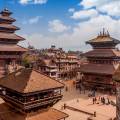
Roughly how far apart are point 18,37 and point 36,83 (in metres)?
24.7

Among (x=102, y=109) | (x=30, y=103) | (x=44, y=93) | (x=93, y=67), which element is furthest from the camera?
(x=93, y=67)

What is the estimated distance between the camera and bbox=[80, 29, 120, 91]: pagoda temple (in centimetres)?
4494

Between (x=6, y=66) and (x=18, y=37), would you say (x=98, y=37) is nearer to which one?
(x=18, y=37)

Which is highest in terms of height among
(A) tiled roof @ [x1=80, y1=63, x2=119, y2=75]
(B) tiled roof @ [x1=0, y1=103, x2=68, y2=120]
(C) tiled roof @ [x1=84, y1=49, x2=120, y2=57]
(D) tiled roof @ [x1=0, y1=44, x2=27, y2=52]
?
(D) tiled roof @ [x1=0, y1=44, x2=27, y2=52]

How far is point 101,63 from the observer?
4791cm

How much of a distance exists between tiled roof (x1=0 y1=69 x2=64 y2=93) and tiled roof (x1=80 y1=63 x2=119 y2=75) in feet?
87.0

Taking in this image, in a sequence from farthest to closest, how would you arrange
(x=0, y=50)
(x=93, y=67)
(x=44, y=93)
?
(x=93, y=67) → (x=0, y=50) → (x=44, y=93)

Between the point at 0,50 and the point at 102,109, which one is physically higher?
the point at 0,50

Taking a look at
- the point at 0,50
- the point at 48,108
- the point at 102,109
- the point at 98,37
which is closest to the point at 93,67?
the point at 98,37

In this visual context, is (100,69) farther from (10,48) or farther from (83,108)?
(10,48)

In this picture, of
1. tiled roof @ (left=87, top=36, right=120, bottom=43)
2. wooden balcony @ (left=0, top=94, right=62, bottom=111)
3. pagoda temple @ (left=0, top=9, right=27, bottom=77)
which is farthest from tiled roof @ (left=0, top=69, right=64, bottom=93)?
tiled roof @ (left=87, top=36, right=120, bottom=43)

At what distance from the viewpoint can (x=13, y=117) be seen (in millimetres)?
18531

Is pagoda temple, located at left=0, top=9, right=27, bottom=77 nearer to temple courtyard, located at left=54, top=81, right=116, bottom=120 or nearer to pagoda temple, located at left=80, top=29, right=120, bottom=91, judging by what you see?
temple courtyard, located at left=54, top=81, right=116, bottom=120

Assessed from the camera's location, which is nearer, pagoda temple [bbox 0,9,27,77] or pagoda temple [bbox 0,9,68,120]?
pagoda temple [bbox 0,9,68,120]
